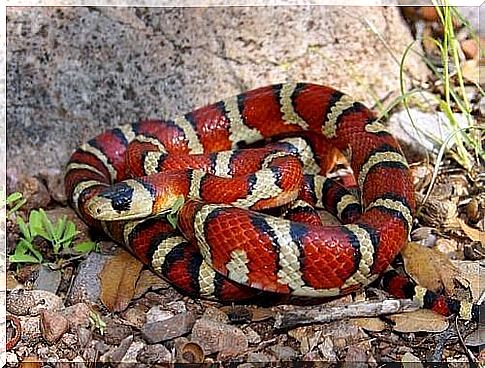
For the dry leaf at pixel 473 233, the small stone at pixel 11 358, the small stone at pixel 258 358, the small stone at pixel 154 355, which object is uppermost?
the dry leaf at pixel 473 233

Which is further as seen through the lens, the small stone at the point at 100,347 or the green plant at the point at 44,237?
the green plant at the point at 44,237

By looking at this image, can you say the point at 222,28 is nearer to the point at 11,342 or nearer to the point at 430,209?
the point at 430,209

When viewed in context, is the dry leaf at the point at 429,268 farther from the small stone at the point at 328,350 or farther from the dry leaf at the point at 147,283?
the dry leaf at the point at 147,283

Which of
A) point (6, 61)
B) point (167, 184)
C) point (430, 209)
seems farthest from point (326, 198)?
point (6, 61)

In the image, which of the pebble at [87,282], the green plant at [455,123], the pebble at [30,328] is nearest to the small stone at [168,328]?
the pebble at [87,282]

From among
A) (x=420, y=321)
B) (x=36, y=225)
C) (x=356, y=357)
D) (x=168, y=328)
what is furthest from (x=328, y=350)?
(x=36, y=225)

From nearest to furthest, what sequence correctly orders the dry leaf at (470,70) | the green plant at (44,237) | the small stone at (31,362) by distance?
the small stone at (31,362) → the green plant at (44,237) → the dry leaf at (470,70)
